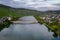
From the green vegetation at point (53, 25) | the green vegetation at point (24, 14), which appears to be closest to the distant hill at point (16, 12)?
the green vegetation at point (24, 14)

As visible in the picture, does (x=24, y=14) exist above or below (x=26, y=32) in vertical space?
above

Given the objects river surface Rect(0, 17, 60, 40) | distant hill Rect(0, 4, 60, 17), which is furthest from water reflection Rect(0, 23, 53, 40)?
distant hill Rect(0, 4, 60, 17)

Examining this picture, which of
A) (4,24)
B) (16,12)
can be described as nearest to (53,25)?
(16,12)

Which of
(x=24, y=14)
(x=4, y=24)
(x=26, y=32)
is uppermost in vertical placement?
(x=24, y=14)

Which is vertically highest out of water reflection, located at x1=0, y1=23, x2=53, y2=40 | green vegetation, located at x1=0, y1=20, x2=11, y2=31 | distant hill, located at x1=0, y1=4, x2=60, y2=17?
distant hill, located at x1=0, y1=4, x2=60, y2=17

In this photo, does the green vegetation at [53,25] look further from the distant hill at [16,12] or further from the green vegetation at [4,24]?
the green vegetation at [4,24]

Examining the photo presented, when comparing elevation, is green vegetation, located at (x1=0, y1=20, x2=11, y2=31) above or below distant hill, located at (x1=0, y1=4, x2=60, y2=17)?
below

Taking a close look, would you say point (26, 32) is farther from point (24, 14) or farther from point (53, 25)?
point (53, 25)

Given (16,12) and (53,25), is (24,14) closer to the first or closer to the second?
(16,12)

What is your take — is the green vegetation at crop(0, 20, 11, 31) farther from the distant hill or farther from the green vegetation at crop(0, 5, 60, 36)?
the distant hill

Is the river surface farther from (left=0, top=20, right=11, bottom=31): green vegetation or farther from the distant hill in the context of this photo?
the distant hill
